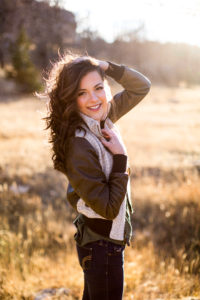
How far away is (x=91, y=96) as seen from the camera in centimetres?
171

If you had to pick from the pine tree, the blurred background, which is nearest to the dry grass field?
the blurred background

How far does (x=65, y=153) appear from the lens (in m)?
1.65

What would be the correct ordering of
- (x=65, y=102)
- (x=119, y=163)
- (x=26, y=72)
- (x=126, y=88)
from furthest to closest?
(x=26, y=72) → (x=126, y=88) → (x=65, y=102) → (x=119, y=163)

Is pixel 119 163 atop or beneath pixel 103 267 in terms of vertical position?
atop

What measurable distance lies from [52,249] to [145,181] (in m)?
2.71

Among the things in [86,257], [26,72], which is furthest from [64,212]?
[26,72]

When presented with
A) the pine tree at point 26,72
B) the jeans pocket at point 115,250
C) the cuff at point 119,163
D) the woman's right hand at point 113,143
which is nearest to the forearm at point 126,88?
the woman's right hand at point 113,143

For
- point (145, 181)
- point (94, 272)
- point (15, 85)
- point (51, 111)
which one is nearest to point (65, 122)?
point (51, 111)

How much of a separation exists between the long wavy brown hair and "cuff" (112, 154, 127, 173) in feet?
0.98

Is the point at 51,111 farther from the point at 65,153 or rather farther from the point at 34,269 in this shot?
the point at 34,269

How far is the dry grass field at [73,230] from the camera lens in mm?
2670

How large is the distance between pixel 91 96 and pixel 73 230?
10.6ft

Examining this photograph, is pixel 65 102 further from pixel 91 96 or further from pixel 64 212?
pixel 64 212

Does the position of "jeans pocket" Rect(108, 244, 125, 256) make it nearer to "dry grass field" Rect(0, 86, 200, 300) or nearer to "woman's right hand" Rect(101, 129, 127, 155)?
"woman's right hand" Rect(101, 129, 127, 155)
